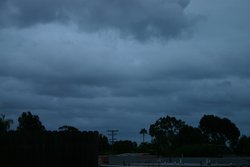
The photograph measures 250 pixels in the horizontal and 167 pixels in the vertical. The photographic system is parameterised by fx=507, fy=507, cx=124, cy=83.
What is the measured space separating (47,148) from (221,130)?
372 ft

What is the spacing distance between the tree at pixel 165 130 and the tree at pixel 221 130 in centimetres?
690

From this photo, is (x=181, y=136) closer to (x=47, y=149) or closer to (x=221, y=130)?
(x=221, y=130)

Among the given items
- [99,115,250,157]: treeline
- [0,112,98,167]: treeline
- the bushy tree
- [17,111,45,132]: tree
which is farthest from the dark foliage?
the bushy tree

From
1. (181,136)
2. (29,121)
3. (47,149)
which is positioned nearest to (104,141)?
(181,136)

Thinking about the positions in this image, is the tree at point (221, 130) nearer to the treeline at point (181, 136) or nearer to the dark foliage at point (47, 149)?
the treeline at point (181, 136)

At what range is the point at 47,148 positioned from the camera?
66.1ft

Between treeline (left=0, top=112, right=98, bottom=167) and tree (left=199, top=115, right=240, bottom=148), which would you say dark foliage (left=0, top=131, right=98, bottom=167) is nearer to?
treeline (left=0, top=112, right=98, bottom=167)

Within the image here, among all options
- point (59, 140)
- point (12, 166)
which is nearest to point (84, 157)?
point (59, 140)

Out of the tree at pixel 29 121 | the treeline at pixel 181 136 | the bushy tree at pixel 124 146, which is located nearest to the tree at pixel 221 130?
the treeline at pixel 181 136

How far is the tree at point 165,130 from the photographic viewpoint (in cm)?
12875

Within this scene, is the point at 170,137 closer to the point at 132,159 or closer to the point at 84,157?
the point at 132,159

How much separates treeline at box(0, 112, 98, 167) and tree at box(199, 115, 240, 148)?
363 ft

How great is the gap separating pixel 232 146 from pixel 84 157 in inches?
4437

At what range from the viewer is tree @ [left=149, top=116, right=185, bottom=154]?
128750mm
